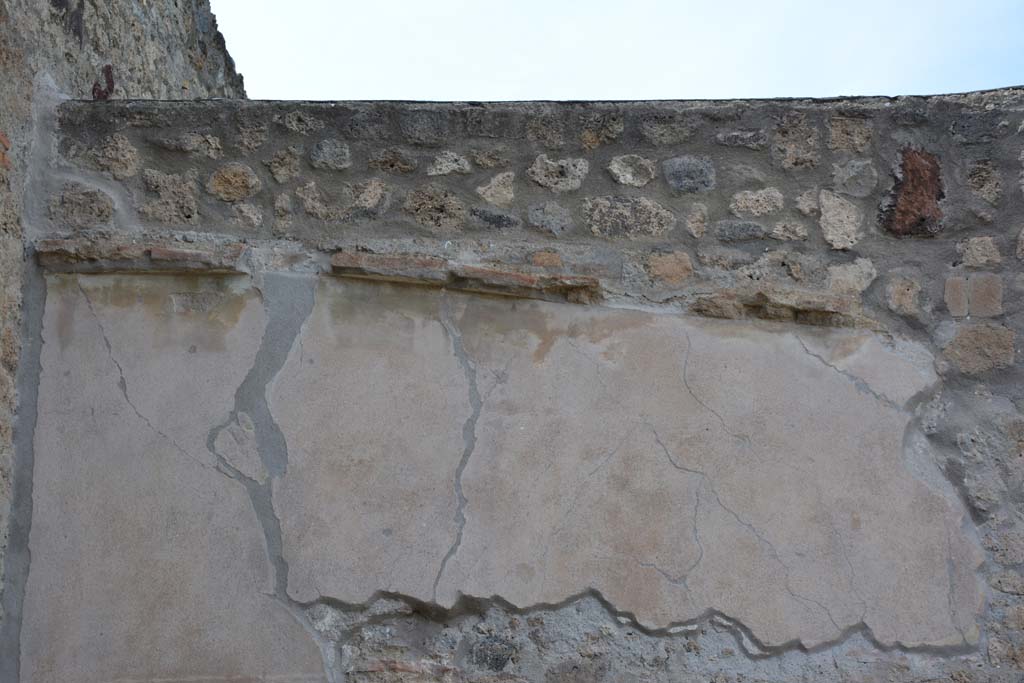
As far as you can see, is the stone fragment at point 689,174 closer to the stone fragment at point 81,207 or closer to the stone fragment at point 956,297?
the stone fragment at point 956,297

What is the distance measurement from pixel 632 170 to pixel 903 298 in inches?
27.6

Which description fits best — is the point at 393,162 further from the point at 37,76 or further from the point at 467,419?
the point at 37,76

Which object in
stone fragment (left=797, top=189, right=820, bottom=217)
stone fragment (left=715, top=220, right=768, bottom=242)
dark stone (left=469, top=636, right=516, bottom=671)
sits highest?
stone fragment (left=797, top=189, right=820, bottom=217)

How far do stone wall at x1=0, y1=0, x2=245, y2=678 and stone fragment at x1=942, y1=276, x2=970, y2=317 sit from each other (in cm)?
214

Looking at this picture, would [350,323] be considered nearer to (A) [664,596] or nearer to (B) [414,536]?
(B) [414,536]

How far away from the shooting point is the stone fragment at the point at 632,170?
2.54m

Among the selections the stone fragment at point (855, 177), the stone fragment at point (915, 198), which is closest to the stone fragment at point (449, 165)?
the stone fragment at point (855, 177)

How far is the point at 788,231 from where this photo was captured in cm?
250

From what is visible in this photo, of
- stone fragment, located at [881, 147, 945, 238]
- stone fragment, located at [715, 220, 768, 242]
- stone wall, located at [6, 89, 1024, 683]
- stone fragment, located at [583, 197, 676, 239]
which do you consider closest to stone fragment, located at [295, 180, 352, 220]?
stone wall, located at [6, 89, 1024, 683]

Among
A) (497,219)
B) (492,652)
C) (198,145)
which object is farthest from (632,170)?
(492,652)

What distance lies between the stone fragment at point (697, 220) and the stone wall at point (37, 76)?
61.3 inches

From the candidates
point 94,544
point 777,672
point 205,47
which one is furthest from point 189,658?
point 205,47

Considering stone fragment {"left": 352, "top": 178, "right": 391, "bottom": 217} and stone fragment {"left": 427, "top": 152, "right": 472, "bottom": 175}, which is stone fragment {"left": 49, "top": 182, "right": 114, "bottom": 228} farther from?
stone fragment {"left": 427, "top": 152, "right": 472, "bottom": 175}

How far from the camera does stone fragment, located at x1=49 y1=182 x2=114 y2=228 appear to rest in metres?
2.52
